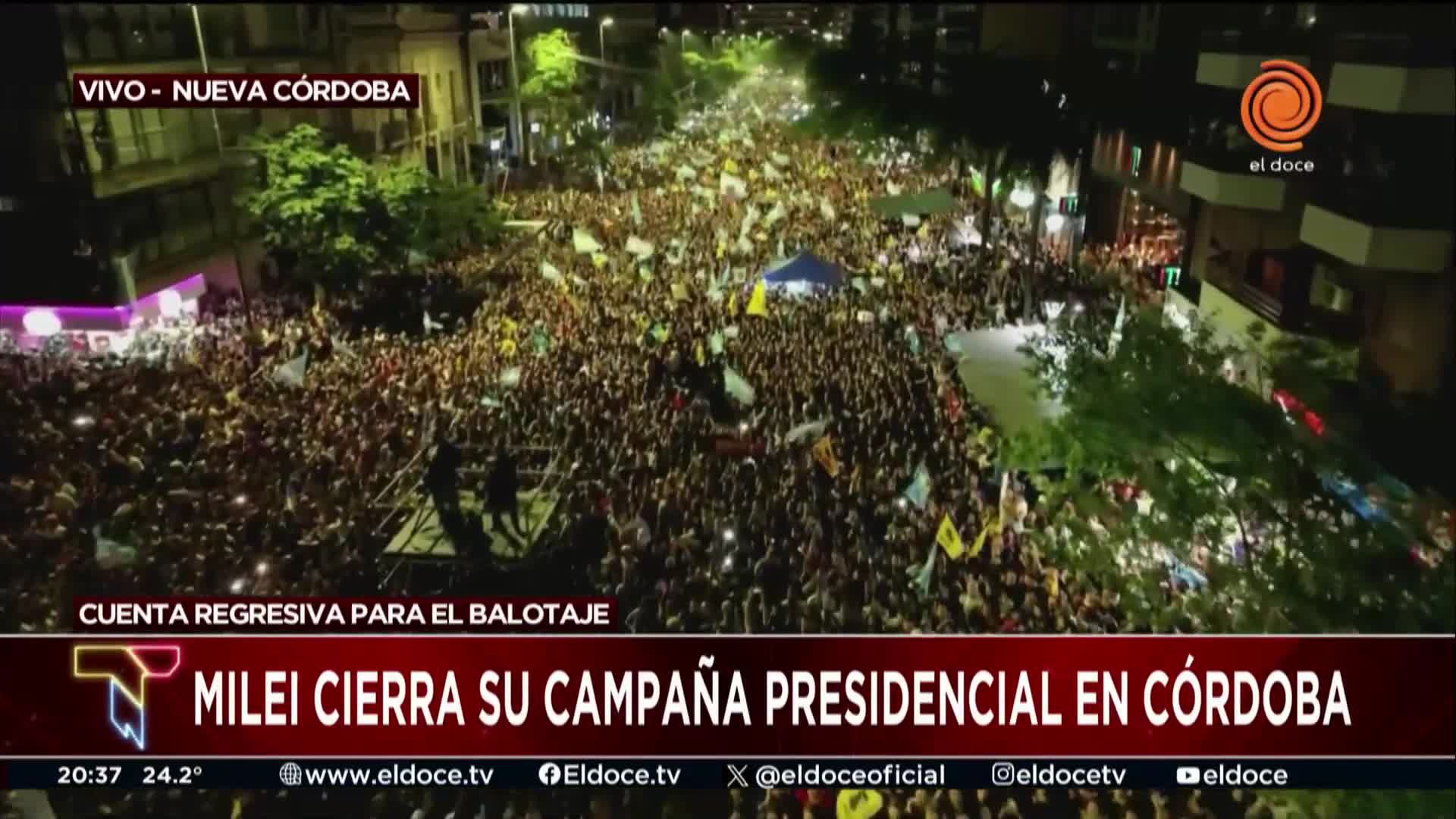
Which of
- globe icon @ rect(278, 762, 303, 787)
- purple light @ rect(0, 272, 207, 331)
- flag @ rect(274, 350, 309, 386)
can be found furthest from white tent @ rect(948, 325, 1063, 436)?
purple light @ rect(0, 272, 207, 331)

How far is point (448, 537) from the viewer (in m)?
6.81

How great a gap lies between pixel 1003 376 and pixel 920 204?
170cm

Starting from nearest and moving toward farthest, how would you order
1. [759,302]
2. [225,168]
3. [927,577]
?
[927,577], [225,168], [759,302]

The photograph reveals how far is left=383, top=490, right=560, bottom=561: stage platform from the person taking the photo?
21.7ft

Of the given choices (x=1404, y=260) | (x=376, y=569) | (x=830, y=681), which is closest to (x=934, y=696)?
(x=830, y=681)

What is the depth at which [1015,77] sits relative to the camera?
283 inches

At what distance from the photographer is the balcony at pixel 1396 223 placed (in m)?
6.29

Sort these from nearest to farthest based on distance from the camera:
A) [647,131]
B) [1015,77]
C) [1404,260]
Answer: [1404,260] < [1015,77] < [647,131]

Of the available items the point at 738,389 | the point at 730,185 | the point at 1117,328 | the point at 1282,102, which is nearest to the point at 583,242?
the point at 730,185

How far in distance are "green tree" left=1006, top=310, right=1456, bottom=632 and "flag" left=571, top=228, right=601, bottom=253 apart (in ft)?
12.9

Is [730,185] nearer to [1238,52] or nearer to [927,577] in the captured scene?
[927,577]

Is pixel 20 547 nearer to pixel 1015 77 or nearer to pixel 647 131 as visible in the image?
pixel 647 131

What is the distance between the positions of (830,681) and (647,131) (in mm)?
4944

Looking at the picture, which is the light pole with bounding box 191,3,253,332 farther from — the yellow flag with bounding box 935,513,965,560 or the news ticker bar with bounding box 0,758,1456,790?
the yellow flag with bounding box 935,513,965,560
